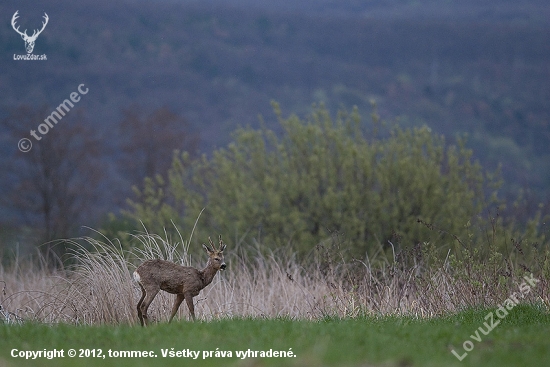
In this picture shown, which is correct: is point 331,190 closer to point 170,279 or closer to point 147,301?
point 170,279

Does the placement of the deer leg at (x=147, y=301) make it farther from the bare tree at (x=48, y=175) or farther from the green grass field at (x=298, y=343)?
the bare tree at (x=48, y=175)

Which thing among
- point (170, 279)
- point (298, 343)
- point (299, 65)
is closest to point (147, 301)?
point (170, 279)

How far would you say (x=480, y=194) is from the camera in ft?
68.1

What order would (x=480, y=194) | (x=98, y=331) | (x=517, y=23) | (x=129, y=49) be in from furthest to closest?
(x=517, y=23) → (x=129, y=49) → (x=480, y=194) → (x=98, y=331)

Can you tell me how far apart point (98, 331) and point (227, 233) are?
42.9 feet

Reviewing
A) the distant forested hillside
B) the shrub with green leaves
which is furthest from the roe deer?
the distant forested hillside

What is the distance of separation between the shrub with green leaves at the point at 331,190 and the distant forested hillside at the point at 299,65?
157 ft

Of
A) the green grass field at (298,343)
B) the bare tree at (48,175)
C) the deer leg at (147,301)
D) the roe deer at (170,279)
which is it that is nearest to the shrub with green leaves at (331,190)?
the roe deer at (170,279)

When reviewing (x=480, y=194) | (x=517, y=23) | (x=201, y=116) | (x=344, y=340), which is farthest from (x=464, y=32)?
(x=344, y=340)

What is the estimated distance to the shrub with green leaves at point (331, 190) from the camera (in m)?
19.2

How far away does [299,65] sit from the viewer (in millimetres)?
91875

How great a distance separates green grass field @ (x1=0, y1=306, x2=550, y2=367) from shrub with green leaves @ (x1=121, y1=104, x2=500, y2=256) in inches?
431

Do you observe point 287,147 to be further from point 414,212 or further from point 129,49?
point 129,49

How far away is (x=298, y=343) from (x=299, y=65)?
3430 inches
